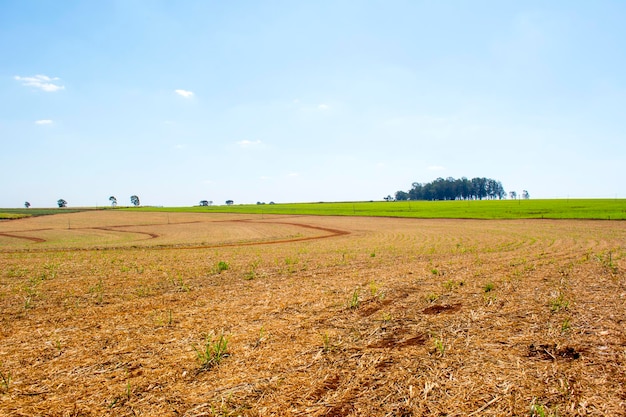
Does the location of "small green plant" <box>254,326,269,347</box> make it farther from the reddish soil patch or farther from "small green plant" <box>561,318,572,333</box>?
"small green plant" <box>561,318,572,333</box>

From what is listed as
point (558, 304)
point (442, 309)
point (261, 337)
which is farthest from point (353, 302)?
point (558, 304)

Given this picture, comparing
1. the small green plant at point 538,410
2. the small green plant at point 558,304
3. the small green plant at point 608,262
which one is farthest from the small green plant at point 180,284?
the small green plant at point 608,262

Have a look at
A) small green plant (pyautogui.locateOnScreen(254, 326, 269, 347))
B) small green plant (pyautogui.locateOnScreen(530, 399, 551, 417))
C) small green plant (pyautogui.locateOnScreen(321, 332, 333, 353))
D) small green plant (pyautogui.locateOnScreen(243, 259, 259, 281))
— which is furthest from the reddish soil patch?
small green plant (pyautogui.locateOnScreen(243, 259, 259, 281))

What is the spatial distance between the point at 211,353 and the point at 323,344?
2171mm

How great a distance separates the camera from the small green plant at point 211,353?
607 cm

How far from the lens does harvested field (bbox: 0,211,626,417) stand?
4852mm

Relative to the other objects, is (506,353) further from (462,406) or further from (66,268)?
(66,268)

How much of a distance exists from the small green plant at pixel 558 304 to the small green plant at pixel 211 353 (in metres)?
7.82

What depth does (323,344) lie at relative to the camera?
6.88 metres

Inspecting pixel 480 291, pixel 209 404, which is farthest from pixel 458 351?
pixel 480 291

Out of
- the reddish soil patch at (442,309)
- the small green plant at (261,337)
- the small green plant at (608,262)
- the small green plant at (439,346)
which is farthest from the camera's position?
the small green plant at (608,262)

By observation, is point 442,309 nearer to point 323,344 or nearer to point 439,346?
point 439,346

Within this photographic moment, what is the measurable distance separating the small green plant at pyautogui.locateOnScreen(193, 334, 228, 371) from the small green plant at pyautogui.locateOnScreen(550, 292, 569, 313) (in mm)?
7821

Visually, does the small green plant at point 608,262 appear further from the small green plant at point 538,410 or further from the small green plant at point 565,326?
the small green plant at point 538,410
